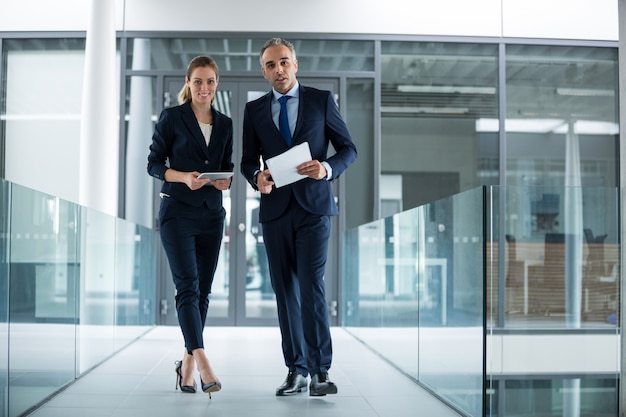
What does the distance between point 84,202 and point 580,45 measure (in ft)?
15.8

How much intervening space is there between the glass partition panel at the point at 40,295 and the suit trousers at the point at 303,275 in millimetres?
936

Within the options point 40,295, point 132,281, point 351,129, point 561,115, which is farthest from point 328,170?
point 561,115

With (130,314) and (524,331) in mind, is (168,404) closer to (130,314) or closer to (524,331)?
(524,331)

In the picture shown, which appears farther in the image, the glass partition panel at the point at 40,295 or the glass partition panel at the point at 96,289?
the glass partition panel at the point at 96,289

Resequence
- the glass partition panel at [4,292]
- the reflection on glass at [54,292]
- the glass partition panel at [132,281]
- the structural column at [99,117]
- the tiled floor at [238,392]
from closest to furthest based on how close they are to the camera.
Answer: the glass partition panel at [4,292] < the reflection on glass at [54,292] < the tiled floor at [238,392] < the glass partition panel at [132,281] < the structural column at [99,117]

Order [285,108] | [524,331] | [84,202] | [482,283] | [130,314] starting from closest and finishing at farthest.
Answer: [482,283] → [524,331] → [285,108] → [130,314] → [84,202]

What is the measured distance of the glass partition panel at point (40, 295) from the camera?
9.64 ft

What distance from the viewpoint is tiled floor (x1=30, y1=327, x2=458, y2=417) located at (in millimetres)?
3248

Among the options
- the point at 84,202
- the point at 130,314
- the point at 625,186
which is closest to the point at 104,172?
the point at 84,202

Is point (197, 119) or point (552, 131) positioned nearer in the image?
point (197, 119)

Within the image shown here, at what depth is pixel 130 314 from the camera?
229 inches

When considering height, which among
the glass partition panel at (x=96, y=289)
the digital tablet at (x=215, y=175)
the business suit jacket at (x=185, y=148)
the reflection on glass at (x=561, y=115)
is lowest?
the glass partition panel at (x=96, y=289)

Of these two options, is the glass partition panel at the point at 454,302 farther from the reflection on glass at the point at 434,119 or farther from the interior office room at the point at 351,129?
the reflection on glass at the point at 434,119

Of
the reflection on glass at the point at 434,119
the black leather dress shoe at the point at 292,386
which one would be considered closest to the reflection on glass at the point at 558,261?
the black leather dress shoe at the point at 292,386
